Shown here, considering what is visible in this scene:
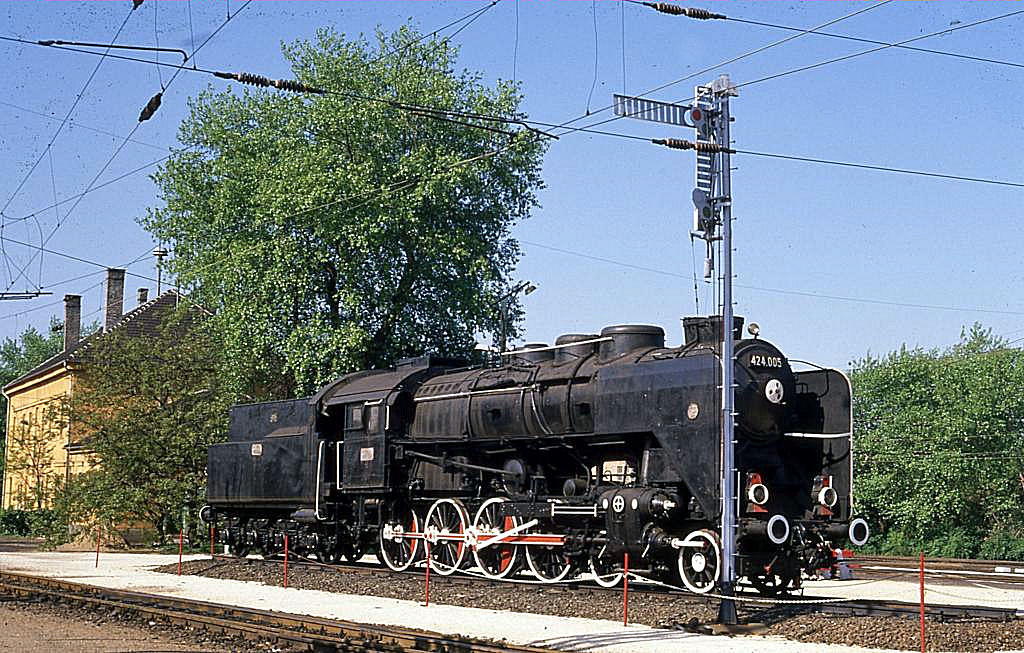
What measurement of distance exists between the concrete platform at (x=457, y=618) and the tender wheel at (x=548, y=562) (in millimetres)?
2066

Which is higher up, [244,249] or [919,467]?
[244,249]

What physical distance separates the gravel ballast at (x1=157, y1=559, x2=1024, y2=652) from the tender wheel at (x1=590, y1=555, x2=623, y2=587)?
50 cm

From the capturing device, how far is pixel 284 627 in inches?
564

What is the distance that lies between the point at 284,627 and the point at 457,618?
2.45 metres

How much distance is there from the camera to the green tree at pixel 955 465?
37438mm

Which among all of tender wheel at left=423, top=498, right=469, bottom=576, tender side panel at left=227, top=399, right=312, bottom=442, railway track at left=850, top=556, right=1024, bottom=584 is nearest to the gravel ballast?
tender wheel at left=423, top=498, right=469, bottom=576

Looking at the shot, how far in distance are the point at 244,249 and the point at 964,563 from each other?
2221cm

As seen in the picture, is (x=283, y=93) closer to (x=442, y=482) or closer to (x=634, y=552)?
(x=442, y=482)

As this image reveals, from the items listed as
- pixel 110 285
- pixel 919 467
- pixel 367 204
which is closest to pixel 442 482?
pixel 367 204

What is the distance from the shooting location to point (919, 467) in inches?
1500

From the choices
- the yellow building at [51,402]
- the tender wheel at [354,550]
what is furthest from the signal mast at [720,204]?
the yellow building at [51,402]

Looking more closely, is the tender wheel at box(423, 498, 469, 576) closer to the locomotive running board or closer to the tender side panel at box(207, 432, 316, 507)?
the locomotive running board

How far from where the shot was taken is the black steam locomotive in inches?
615

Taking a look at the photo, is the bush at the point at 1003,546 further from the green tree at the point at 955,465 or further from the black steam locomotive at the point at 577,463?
the black steam locomotive at the point at 577,463
